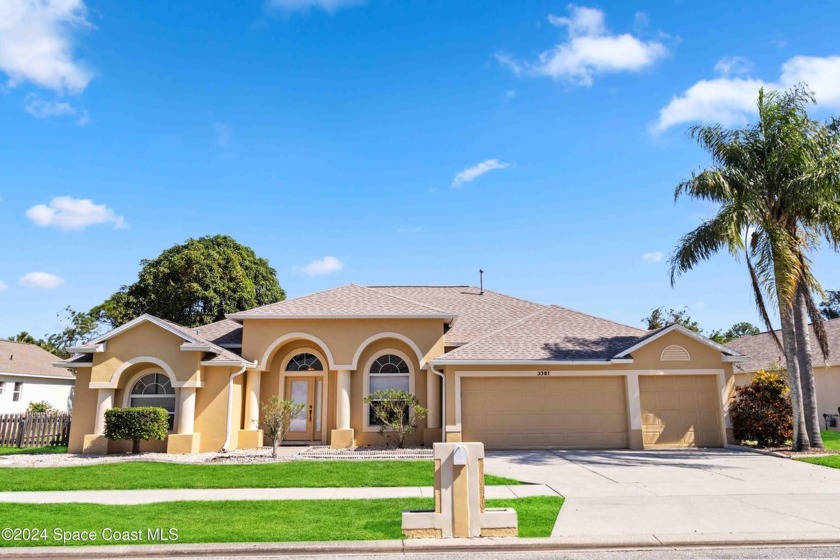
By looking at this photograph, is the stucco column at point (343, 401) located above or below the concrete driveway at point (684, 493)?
above

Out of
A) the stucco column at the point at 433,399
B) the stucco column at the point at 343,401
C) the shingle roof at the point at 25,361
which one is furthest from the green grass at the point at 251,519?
the shingle roof at the point at 25,361

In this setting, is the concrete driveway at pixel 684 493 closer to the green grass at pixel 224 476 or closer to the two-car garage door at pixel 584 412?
the two-car garage door at pixel 584 412

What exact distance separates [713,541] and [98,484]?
11509 millimetres

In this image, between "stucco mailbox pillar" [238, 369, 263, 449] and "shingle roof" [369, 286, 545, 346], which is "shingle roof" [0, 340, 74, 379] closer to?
"stucco mailbox pillar" [238, 369, 263, 449]

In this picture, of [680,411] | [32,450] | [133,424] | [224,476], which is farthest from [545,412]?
[32,450]

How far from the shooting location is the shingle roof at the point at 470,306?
70.6 feet

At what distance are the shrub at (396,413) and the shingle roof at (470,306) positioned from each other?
305 centimetres

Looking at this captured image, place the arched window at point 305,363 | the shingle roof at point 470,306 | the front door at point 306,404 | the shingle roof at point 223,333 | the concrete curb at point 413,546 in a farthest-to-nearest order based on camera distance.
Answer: the shingle roof at point 470,306 → the shingle roof at point 223,333 → the arched window at point 305,363 → the front door at point 306,404 → the concrete curb at point 413,546

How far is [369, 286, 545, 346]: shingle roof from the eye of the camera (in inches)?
848

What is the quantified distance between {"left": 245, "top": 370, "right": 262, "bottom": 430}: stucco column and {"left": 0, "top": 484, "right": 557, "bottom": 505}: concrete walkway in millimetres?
7478

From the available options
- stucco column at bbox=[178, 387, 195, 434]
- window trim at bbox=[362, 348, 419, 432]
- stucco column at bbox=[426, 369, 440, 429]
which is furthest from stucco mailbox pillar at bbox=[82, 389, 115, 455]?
stucco column at bbox=[426, 369, 440, 429]

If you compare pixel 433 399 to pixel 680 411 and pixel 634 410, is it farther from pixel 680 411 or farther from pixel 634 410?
pixel 680 411

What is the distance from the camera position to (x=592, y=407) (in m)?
18.2

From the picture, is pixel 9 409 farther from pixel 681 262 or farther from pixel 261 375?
pixel 681 262
